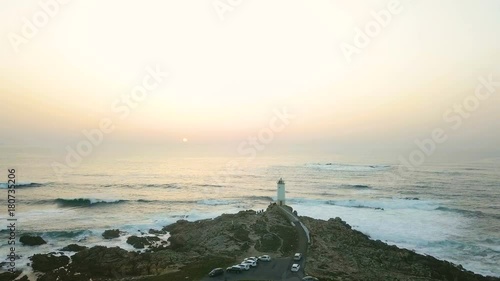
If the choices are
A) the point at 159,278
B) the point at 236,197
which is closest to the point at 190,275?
the point at 159,278

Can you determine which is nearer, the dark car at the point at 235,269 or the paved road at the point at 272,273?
the paved road at the point at 272,273

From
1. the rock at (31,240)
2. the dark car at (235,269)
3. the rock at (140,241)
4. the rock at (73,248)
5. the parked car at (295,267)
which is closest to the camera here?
the dark car at (235,269)

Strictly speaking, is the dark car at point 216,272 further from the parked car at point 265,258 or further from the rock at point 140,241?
the rock at point 140,241

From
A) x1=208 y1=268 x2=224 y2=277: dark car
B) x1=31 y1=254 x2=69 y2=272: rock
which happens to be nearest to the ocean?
x1=31 y1=254 x2=69 y2=272: rock

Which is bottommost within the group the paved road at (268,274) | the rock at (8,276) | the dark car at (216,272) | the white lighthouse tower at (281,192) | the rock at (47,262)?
the rock at (8,276)

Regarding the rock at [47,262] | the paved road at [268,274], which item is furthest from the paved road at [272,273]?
the rock at [47,262]

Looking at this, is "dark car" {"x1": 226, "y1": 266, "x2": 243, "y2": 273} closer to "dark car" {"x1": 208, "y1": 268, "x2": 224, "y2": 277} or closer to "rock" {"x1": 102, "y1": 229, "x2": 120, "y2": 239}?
"dark car" {"x1": 208, "y1": 268, "x2": 224, "y2": 277}

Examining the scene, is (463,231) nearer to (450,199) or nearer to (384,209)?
(384,209)

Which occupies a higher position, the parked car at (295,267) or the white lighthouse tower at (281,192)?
the white lighthouse tower at (281,192)
